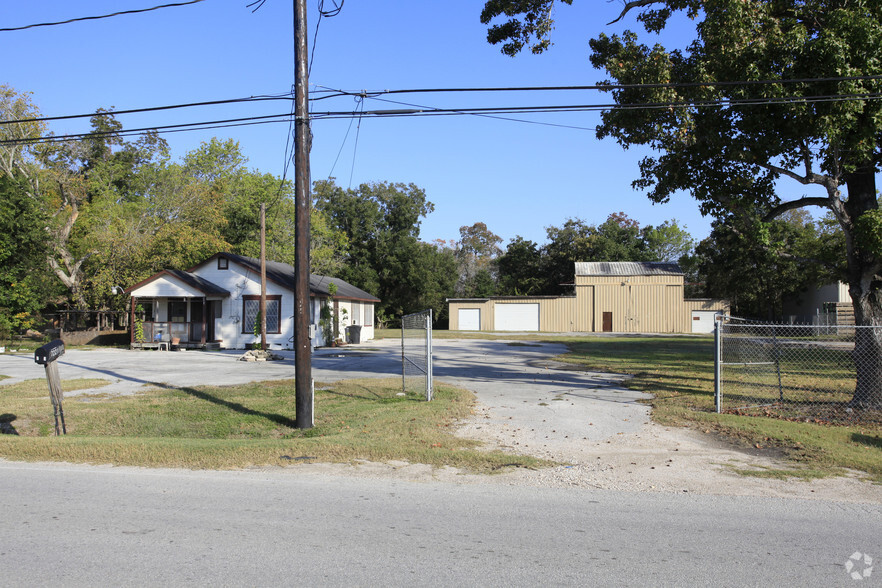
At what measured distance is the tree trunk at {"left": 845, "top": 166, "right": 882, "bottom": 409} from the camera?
11.4 m

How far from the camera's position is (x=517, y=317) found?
5338 centimetres

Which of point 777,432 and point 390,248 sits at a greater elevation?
point 390,248

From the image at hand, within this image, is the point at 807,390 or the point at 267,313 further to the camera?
the point at 267,313

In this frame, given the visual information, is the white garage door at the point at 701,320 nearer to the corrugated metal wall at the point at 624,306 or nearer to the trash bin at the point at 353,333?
the corrugated metal wall at the point at 624,306

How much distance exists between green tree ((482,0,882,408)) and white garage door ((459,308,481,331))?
4058cm

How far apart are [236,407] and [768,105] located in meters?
11.9

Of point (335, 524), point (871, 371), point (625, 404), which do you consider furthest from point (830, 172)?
point (335, 524)

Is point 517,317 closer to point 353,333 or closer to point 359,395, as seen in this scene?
point 353,333

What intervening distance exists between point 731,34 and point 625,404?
7.35 metres

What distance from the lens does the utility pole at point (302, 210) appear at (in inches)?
377

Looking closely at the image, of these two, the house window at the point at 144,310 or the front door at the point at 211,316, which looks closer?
the front door at the point at 211,316

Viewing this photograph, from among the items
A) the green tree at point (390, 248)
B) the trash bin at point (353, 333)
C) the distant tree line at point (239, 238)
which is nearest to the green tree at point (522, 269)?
the distant tree line at point (239, 238)

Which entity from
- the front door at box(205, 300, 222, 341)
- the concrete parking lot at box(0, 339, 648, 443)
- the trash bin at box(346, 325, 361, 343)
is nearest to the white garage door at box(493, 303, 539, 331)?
the trash bin at box(346, 325, 361, 343)

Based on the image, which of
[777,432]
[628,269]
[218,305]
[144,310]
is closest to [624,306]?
[628,269]
